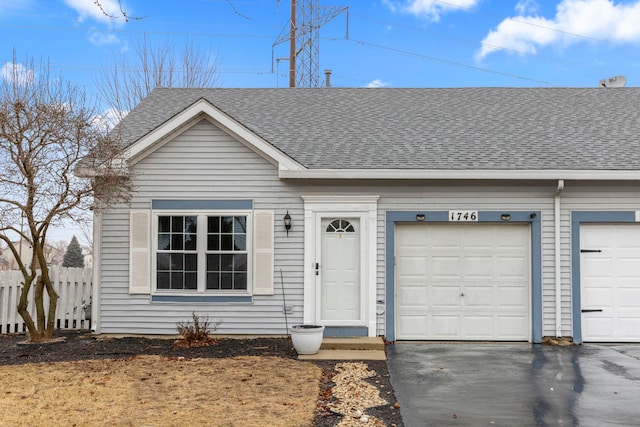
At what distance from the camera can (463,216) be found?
11.1 m

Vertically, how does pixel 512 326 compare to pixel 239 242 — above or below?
below

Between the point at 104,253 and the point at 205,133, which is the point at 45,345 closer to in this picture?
the point at 104,253

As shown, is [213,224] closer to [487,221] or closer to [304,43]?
[487,221]

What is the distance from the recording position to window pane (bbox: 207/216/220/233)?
11352 mm

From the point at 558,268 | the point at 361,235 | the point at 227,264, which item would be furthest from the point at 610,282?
the point at 227,264

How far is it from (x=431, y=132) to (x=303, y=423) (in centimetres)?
796

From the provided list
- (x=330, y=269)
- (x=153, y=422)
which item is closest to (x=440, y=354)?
(x=330, y=269)

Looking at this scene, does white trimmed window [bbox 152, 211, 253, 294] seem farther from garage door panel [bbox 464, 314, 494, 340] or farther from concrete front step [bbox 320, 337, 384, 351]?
garage door panel [bbox 464, 314, 494, 340]

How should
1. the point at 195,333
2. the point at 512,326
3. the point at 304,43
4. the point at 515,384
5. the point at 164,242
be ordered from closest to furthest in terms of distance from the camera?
the point at 515,384, the point at 195,333, the point at 512,326, the point at 164,242, the point at 304,43

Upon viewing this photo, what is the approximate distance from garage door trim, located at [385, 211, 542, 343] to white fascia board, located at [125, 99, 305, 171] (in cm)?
195

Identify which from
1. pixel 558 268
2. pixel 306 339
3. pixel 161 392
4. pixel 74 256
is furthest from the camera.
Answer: pixel 74 256

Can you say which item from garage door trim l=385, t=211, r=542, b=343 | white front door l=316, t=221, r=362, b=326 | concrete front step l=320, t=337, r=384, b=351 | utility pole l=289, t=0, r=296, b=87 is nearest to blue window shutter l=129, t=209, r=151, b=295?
white front door l=316, t=221, r=362, b=326

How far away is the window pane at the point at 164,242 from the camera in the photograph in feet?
37.4

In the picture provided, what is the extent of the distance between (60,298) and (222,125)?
4509 millimetres
